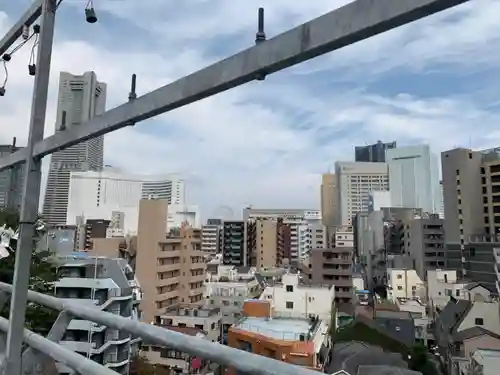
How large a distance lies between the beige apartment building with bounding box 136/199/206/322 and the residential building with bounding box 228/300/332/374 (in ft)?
20.7

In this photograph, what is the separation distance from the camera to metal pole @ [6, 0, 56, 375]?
48.1 inches

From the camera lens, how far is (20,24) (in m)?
1.66

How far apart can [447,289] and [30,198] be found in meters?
20.3

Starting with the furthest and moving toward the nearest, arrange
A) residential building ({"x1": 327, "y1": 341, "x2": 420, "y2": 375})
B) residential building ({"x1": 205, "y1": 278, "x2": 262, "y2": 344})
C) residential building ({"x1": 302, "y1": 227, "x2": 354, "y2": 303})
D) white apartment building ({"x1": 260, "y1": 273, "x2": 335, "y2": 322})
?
residential building ({"x1": 302, "y1": 227, "x2": 354, "y2": 303})
residential building ({"x1": 205, "y1": 278, "x2": 262, "y2": 344})
white apartment building ({"x1": 260, "y1": 273, "x2": 335, "y2": 322})
residential building ({"x1": 327, "y1": 341, "x2": 420, "y2": 375})

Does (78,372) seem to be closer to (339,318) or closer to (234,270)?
(339,318)

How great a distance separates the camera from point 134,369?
888cm

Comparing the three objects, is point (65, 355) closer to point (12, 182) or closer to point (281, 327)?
point (12, 182)

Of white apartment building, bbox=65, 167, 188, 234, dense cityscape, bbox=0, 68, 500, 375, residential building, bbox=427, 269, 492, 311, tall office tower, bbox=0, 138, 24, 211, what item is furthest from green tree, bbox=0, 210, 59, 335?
white apartment building, bbox=65, 167, 188, 234

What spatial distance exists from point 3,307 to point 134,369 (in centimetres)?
827

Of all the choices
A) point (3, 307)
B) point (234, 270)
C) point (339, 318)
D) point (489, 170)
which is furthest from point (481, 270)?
point (3, 307)

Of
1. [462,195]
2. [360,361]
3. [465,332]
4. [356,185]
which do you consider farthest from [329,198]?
[360,361]

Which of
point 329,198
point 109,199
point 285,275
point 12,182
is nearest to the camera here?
point 12,182

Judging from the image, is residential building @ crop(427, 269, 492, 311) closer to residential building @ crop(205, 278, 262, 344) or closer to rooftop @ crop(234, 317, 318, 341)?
rooftop @ crop(234, 317, 318, 341)

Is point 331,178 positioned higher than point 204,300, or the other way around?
point 331,178
